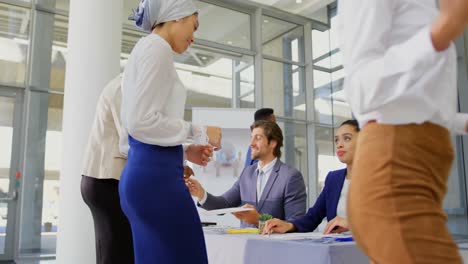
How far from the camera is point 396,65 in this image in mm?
694

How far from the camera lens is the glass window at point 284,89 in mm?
8719

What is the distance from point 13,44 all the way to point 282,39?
5.03 m

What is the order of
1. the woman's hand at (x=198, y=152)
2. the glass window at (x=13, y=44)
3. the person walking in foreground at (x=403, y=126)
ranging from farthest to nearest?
the glass window at (x=13, y=44), the woman's hand at (x=198, y=152), the person walking in foreground at (x=403, y=126)

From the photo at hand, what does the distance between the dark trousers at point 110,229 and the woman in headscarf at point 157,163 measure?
0.30 metres

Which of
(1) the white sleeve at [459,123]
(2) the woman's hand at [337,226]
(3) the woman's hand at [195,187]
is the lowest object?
(2) the woman's hand at [337,226]

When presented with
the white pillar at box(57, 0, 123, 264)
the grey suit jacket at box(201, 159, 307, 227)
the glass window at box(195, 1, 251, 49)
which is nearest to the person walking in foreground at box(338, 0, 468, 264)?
the grey suit jacket at box(201, 159, 307, 227)

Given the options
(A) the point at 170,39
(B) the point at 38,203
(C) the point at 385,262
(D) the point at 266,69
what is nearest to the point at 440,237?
(C) the point at 385,262

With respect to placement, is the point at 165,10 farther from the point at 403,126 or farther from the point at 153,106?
the point at 403,126

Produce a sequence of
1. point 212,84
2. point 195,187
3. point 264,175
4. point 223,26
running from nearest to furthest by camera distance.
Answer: point 195,187 → point 264,175 → point 212,84 → point 223,26

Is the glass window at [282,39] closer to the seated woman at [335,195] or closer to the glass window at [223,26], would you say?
the glass window at [223,26]

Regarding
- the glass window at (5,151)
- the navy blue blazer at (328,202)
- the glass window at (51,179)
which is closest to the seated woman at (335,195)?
the navy blue blazer at (328,202)

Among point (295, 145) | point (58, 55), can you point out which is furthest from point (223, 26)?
point (58, 55)

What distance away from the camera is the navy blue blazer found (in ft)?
7.42

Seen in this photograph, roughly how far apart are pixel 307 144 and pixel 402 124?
27.6ft
